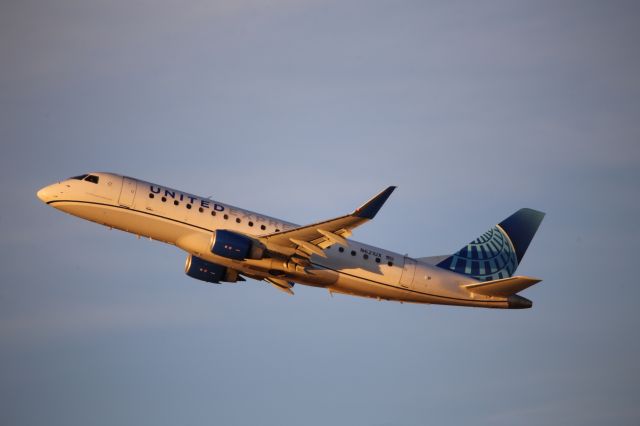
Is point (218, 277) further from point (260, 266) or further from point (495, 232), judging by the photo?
point (495, 232)

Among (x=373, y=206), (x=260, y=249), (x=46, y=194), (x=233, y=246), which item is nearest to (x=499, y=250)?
(x=373, y=206)

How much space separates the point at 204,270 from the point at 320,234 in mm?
10472

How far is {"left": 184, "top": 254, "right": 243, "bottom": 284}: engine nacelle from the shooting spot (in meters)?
65.7

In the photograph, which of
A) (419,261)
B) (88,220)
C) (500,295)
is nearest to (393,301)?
(419,261)

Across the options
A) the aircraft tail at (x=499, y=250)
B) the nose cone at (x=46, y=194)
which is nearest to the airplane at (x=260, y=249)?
the nose cone at (x=46, y=194)

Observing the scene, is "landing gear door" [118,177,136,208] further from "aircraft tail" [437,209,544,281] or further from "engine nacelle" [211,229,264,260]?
"aircraft tail" [437,209,544,281]

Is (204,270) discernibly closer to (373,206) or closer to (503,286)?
(373,206)

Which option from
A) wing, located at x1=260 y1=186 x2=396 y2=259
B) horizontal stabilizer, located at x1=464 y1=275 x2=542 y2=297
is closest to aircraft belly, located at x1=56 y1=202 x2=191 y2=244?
wing, located at x1=260 y1=186 x2=396 y2=259

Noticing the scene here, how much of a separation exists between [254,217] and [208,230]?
3.38 meters

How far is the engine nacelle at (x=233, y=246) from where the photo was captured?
5994cm

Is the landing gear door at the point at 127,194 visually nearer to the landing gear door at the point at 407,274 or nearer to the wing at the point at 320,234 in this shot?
the wing at the point at 320,234

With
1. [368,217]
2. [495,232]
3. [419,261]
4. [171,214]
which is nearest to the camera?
[368,217]

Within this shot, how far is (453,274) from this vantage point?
66.7 metres

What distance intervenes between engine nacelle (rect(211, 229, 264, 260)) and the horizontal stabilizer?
15.5 meters
